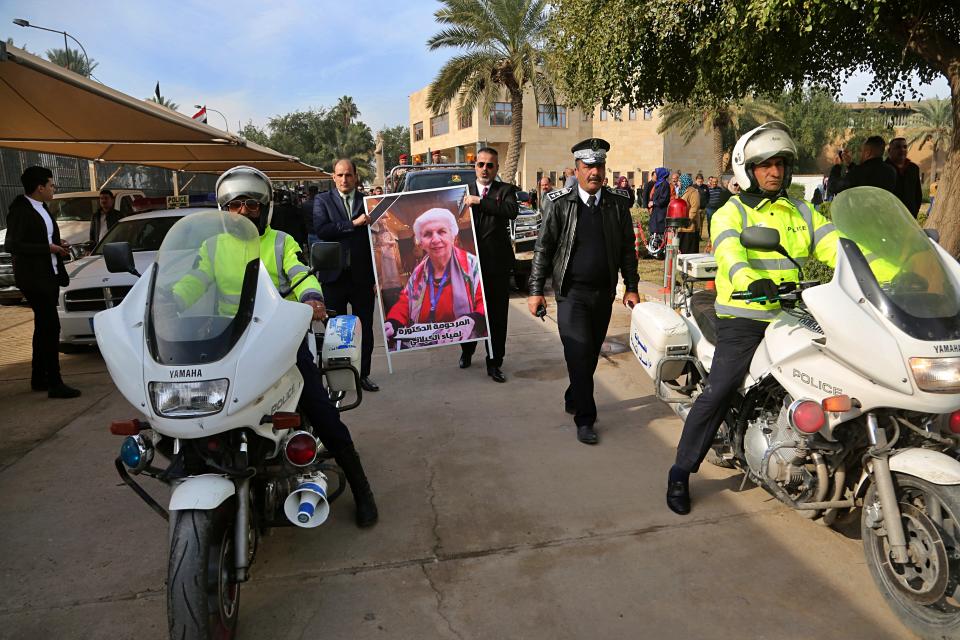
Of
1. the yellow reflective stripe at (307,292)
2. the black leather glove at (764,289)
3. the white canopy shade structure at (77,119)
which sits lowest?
the black leather glove at (764,289)

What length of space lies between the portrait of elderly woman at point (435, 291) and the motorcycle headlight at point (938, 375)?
13.7 feet

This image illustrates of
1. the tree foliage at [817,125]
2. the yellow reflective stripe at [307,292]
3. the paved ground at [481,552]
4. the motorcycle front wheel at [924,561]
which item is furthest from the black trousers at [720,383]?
the tree foliage at [817,125]

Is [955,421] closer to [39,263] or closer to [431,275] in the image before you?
[431,275]

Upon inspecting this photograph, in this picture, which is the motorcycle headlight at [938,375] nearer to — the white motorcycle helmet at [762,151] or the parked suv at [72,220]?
the white motorcycle helmet at [762,151]

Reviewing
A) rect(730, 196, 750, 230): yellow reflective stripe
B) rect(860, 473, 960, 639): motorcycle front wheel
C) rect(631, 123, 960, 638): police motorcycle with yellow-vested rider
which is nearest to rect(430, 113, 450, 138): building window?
rect(730, 196, 750, 230): yellow reflective stripe

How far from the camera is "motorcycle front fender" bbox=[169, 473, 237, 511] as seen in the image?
245 centimetres

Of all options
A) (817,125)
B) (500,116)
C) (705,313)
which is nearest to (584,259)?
(705,313)

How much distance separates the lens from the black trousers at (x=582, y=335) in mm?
4891

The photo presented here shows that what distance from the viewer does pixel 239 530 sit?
8.64 ft

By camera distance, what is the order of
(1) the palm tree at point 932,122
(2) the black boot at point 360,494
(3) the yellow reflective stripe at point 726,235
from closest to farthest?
1. (3) the yellow reflective stripe at point 726,235
2. (2) the black boot at point 360,494
3. (1) the palm tree at point 932,122

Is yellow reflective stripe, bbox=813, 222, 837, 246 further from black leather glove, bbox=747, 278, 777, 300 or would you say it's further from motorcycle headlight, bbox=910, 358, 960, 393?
motorcycle headlight, bbox=910, 358, 960, 393

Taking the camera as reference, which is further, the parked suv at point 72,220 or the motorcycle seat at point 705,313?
the parked suv at point 72,220

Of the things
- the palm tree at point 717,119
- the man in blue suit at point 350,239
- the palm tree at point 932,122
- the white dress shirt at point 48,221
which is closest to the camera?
the man in blue suit at point 350,239

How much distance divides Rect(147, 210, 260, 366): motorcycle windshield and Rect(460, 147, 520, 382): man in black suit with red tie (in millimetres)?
3432
